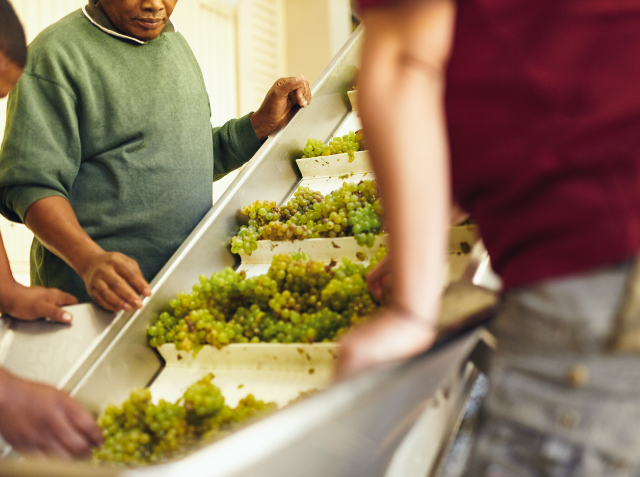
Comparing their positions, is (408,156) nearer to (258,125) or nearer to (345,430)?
(345,430)

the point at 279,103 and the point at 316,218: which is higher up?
the point at 279,103

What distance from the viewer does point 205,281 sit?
1145mm

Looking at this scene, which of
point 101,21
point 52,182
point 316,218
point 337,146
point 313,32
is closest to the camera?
point 52,182

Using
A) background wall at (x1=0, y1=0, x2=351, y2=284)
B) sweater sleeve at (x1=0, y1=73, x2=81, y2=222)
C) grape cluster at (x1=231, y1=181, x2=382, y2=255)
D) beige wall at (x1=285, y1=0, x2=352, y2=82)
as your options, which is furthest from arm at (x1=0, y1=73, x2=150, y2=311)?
beige wall at (x1=285, y1=0, x2=352, y2=82)

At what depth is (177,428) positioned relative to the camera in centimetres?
86

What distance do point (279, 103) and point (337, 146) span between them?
0.25m

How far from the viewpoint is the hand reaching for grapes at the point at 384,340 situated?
1.59 feet

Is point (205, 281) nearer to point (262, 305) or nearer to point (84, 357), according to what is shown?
point (262, 305)

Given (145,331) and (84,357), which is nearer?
(84,357)

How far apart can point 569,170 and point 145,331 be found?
99cm

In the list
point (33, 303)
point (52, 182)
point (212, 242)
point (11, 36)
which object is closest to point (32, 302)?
point (33, 303)

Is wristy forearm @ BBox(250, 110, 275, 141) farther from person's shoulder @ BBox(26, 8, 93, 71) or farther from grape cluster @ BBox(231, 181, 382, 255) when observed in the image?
person's shoulder @ BBox(26, 8, 93, 71)

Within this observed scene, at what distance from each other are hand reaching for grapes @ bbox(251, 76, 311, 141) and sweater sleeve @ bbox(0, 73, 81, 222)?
0.60 meters

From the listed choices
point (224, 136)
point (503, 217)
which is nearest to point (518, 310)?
point (503, 217)
